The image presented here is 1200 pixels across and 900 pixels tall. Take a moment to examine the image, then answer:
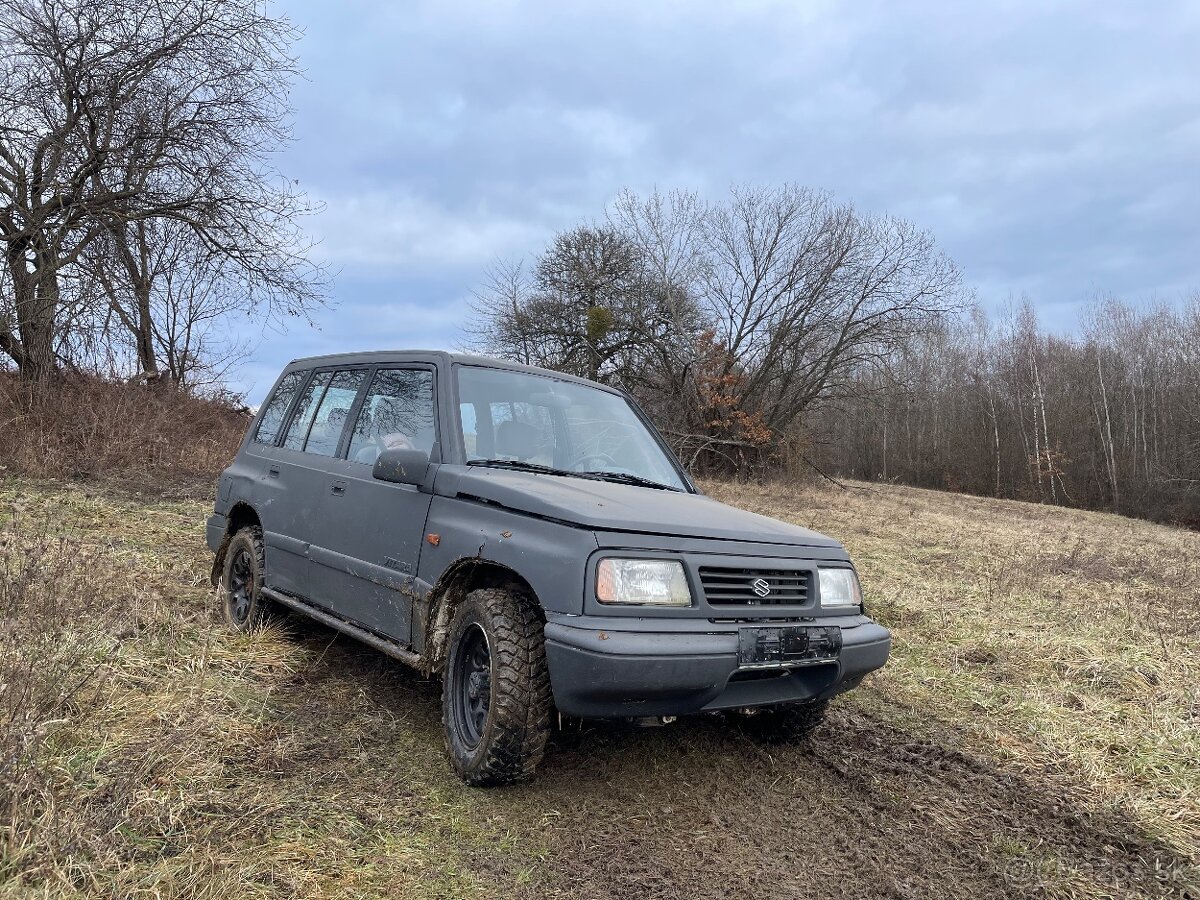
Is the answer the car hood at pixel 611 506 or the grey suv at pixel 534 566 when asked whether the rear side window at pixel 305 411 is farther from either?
the car hood at pixel 611 506

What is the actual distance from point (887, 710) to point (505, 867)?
103 inches

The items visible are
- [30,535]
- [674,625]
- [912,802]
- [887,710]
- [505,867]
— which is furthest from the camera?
[30,535]

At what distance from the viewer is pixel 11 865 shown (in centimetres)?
202

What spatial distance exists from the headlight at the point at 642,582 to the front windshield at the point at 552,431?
0.97m

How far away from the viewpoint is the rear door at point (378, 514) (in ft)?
11.5

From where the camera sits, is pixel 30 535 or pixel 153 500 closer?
pixel 30 535

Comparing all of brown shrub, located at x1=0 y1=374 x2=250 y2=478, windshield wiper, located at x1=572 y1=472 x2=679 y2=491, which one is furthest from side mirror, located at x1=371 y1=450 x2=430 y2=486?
brown shrub, located at x1=0 y1=374 x2=250 y2=478

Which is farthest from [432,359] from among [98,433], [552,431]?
[98,433]

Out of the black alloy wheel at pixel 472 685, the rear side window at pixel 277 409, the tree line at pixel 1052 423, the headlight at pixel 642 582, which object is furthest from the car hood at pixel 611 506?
the tree line at pixel 1052 423

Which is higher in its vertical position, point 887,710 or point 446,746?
point 446,746

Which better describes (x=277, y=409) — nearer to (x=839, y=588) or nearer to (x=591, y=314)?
(x=839, y=588)

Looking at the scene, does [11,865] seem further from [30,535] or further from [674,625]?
Answer: [30,535]

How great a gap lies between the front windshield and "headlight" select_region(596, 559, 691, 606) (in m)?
0.97

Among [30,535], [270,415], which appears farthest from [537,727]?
[30,535]
